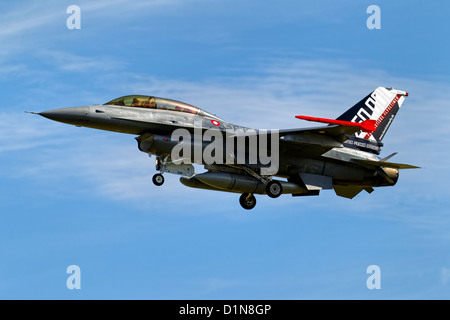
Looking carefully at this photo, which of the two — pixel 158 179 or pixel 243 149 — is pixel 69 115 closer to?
pixel 158 179

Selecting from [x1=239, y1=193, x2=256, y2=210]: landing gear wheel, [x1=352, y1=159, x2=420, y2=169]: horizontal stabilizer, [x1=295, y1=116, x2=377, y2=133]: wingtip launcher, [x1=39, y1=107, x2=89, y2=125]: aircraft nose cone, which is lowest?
[x1=239, y1=193, x2=256, y2=210]: landing gear wheel

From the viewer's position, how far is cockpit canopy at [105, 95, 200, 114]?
31.1 metres

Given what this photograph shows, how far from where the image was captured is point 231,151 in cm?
3173

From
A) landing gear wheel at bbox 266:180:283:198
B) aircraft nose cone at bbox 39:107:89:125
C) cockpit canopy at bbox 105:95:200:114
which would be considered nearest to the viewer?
aircraft nose cone at bbox 39:107:89:125

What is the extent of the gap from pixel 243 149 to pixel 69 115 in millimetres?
6643

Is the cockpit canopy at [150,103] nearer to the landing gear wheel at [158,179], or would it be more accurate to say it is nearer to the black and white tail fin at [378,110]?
the landing gear wheel at [158,179]

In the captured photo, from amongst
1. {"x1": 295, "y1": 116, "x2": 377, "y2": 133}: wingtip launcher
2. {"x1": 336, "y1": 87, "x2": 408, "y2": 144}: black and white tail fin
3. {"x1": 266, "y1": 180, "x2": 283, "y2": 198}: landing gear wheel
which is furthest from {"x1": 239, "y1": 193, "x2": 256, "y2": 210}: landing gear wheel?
{"x1": 336, "y1": 87, "x2": 408, "y2": 144}: black and white tail fin

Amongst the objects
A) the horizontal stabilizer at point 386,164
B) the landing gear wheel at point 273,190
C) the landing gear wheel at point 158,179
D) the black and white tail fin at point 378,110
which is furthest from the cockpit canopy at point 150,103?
the black and white tail fin at point 378,110

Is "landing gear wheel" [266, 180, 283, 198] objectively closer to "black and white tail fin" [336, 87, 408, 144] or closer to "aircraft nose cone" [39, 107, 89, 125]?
"black and white tail fin" [336, 87, 408, 144]

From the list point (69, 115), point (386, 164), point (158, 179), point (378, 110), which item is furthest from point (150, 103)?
point (378, 110)

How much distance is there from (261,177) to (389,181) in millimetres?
5505

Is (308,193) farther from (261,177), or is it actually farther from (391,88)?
(391,88)

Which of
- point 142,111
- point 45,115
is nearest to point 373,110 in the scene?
point 142,111

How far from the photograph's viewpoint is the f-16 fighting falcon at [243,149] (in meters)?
30.6
